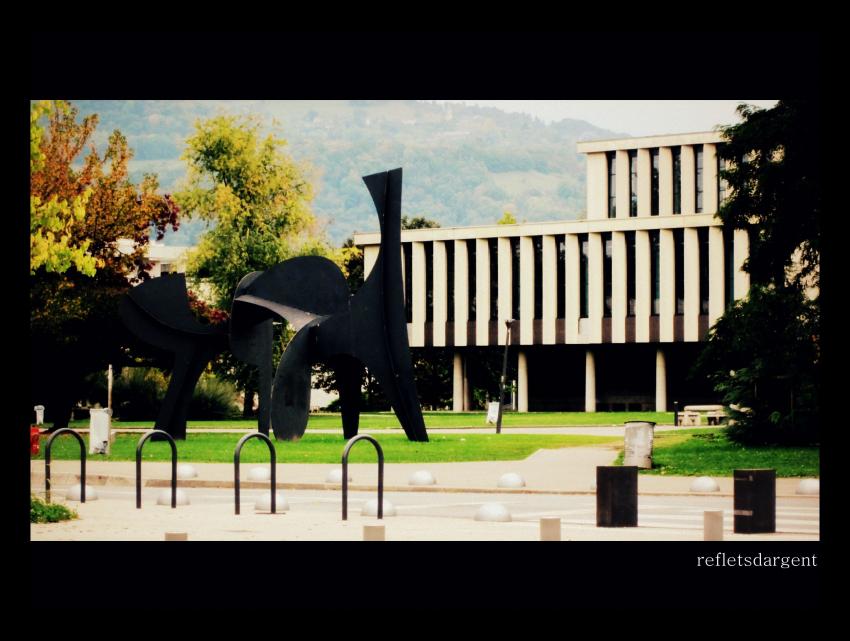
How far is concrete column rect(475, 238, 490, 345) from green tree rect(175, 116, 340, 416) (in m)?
12.0

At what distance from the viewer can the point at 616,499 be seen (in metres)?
15.6

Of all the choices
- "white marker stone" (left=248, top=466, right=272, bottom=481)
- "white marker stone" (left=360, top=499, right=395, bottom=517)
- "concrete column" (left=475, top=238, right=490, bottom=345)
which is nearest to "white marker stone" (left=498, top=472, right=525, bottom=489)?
"white marker stone" (left=248, top=466, right=272, bottom=481)

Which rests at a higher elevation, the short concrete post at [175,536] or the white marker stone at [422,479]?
the short concrete post at [175,536]

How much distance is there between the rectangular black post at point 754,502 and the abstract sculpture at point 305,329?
18906mm

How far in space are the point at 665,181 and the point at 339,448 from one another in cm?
5076

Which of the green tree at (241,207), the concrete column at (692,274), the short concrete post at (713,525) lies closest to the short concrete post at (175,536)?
the short concrete post at (713,525)

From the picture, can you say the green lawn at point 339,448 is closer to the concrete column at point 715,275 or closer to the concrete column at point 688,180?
the concrete column at point 715,275

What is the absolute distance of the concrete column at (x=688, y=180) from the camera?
77.9 m

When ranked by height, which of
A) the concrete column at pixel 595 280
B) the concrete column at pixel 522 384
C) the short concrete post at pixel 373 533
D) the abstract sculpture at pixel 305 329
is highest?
the concrete column at pixel 595 280

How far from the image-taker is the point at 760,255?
1249 inches

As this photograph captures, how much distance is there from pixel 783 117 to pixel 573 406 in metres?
50.7

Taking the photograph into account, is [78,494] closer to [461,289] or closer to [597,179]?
[461,289]
